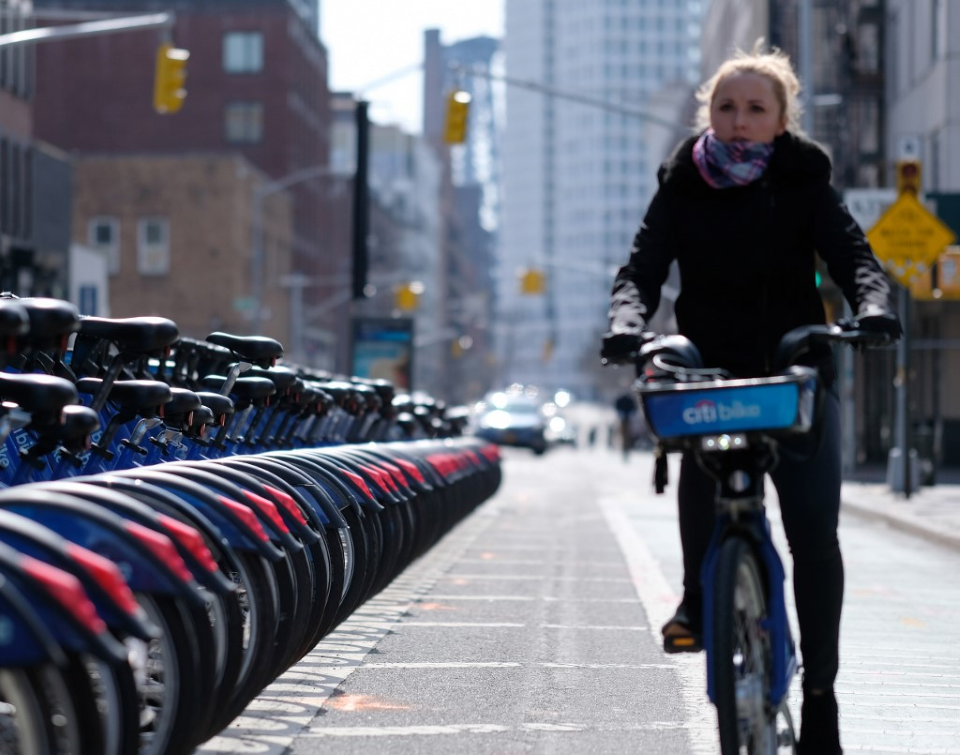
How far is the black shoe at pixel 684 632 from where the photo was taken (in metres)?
4.91

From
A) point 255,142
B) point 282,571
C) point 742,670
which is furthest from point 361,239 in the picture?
point 255,142

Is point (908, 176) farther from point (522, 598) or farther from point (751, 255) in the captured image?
point (751, 255)

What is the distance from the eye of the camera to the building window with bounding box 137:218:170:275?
65.8 meters

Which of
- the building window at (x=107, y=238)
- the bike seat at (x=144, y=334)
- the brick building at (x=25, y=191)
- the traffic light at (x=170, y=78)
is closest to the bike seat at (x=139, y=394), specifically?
the bike seat at (x=144, y=334)

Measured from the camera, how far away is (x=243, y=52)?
78.9m

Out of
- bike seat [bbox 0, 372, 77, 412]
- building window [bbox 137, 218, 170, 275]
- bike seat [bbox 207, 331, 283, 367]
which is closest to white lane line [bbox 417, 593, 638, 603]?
bike seat [bbox 207, 331, 283, 367]

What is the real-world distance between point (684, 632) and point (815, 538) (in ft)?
1.40

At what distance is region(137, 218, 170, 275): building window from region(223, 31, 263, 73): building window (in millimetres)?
14602

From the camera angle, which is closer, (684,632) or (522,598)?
(684,632)

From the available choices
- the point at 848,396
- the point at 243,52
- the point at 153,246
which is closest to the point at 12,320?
the point at 848,396

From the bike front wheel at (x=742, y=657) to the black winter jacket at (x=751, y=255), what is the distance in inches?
28.4

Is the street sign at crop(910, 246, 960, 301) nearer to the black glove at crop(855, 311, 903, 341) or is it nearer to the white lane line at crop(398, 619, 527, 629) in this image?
the white lane line at crop(398, 619, 527, 629)

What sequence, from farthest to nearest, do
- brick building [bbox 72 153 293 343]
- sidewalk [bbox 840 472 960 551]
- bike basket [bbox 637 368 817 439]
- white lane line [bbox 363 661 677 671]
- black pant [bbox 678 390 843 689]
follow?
brick building [bbox 72 153 293 343] → sidewalk [bbox 840 472 960 551] → white lane line [bbox 363 661 677 671] → black pant [bbox 678 390 843 689] → bike basket [bbox 637 368 817 439]

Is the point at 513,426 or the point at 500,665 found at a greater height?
the point at 500,665
